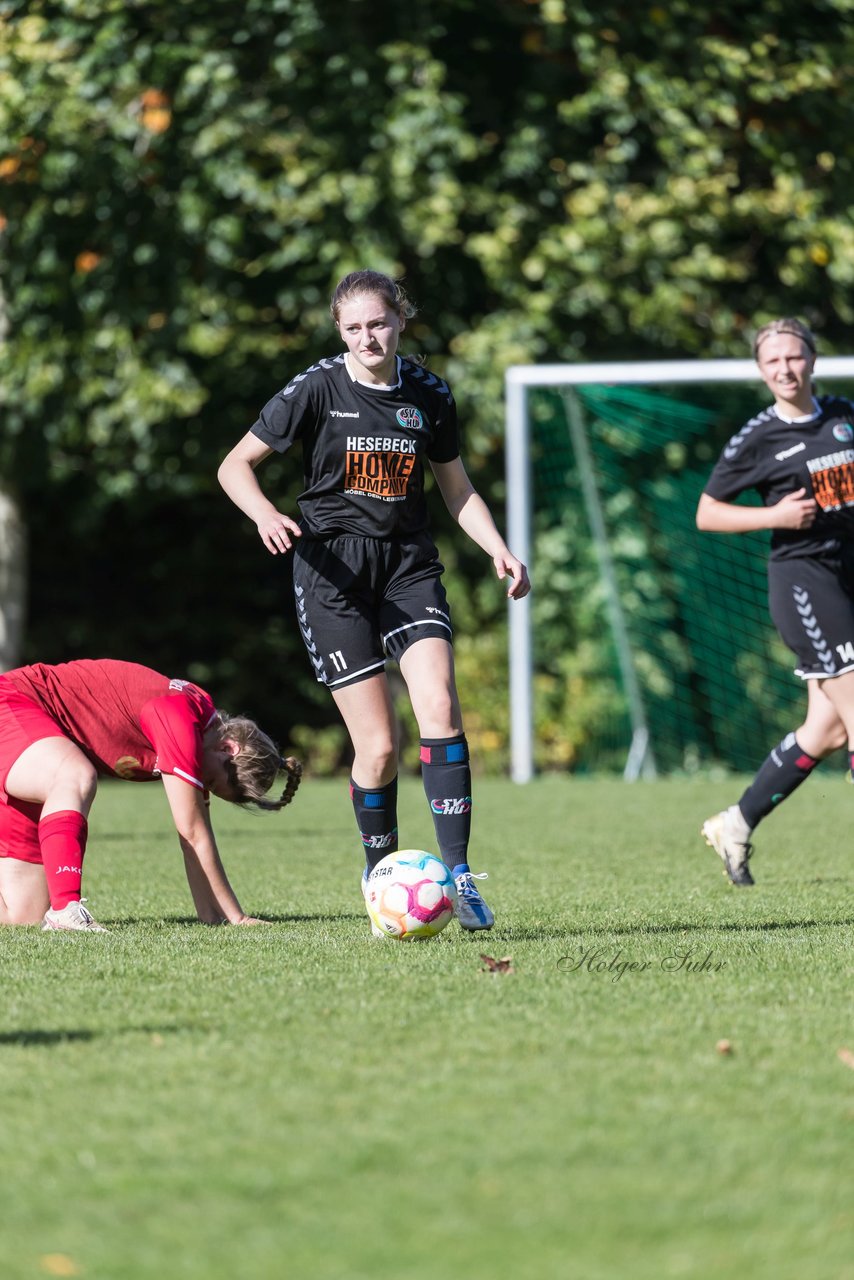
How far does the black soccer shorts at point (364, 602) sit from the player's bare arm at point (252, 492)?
174mm

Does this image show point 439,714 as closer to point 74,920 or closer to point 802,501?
point 74,920

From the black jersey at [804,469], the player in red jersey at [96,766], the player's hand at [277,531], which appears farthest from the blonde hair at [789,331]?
the player in red jersey at [96,766]

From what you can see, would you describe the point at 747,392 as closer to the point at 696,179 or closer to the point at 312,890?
the point at 696,179

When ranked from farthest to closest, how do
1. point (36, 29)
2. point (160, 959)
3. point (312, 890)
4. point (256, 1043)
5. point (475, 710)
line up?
1. point (475, 710)
2. point (36, 29)
3. point (312, 890)
4. point (160, 959)
5. point (256, 1043)

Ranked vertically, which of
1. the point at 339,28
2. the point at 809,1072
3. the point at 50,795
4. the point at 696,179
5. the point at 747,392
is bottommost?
the point at 809,1072

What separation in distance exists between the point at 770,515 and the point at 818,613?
423 mm

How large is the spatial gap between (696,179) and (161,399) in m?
4.44

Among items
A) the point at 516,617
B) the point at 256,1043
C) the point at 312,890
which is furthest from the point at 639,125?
the point at 256,1043

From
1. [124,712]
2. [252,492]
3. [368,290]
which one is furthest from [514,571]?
[124,712]

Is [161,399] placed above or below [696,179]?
below

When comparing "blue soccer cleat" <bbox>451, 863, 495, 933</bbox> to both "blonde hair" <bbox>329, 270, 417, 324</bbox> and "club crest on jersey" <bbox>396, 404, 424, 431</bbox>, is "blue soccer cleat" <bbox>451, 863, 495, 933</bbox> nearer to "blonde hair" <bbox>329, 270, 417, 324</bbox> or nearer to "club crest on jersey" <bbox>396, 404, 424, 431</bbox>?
"club crest on jersey" <bbox>396, 404, 424, 431</bbox>

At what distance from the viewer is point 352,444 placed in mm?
5562

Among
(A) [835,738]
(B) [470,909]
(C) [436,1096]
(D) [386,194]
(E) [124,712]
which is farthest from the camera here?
(D) [386,194]

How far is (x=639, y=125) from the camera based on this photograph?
14992 millimetres
